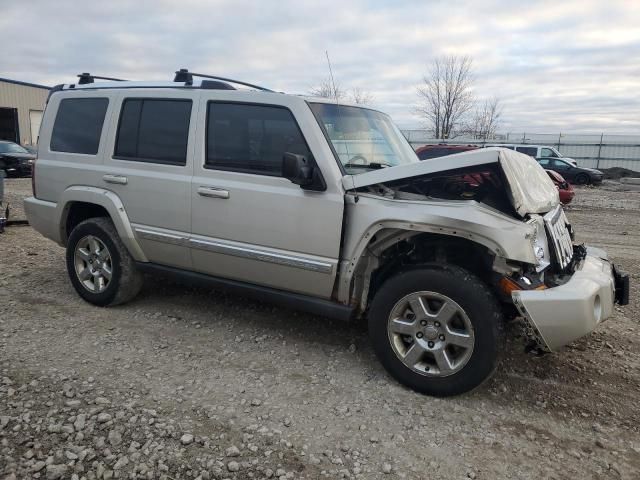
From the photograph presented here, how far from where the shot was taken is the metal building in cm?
3378

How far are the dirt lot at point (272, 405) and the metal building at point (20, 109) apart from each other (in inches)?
1378

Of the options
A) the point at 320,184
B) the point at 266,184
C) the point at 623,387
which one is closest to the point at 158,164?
the point at 266,184

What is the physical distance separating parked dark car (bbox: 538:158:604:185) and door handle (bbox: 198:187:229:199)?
76.4 feet

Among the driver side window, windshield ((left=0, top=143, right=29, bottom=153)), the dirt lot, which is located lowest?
the dirt lot

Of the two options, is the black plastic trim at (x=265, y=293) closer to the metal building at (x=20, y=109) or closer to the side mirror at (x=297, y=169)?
the side mirror at (x=297, y=169)

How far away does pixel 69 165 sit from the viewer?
488 cm

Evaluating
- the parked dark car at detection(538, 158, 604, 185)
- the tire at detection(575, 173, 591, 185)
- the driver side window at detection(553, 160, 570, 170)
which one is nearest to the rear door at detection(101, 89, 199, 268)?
the parked dark car at detection(538, 158, 604, 185)

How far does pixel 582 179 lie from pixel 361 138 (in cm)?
2379

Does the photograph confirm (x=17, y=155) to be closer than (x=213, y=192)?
No

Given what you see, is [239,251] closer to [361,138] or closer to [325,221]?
[325,221]

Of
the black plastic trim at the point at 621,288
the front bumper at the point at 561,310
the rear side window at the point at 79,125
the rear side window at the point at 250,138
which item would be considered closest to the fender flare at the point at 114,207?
the rear side window at the point at 79,125

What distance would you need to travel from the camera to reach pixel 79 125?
4895 millimetres

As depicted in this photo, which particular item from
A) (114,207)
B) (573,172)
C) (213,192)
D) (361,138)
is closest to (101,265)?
(114,207)

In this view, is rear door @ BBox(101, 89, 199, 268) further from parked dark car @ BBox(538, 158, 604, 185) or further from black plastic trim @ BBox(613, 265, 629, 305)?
parked dark car @ BBox(538, 158, 604, 185)
